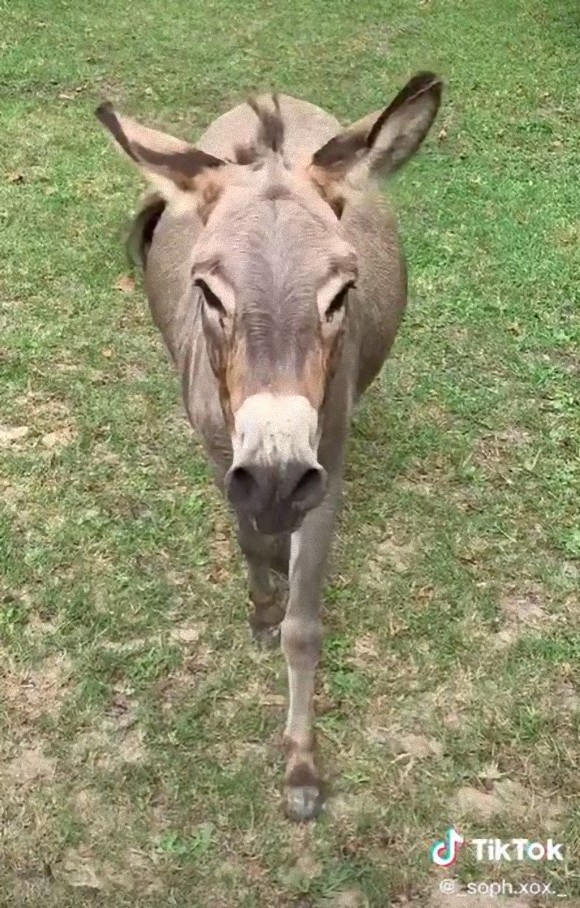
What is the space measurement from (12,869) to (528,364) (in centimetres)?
325

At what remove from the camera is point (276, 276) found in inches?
88.3

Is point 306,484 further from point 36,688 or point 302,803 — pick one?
point 36,688

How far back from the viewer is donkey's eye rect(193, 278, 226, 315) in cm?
229

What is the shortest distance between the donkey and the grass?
0.24 metres

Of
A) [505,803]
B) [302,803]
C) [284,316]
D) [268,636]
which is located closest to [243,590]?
[268,636]

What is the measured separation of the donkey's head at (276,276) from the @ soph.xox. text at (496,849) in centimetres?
135

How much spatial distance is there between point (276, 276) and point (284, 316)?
0.10 m

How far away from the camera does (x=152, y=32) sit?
9094mm

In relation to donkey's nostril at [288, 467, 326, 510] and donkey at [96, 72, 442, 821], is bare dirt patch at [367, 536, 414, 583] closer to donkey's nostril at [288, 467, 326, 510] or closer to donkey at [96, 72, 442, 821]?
donkey at [96, 72, 442, 821]

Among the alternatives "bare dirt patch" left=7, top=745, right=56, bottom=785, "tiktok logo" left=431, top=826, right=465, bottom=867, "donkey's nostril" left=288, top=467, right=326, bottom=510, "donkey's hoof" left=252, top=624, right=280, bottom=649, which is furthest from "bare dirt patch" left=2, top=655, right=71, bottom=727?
"donkey's nostril" left=288, top=467, right=326, bottom=510

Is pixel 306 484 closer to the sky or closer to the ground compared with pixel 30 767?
closer to the sky

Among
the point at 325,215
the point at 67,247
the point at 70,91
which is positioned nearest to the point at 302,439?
the point at 325,215

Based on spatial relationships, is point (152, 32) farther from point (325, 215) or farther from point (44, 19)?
point (325, 215)

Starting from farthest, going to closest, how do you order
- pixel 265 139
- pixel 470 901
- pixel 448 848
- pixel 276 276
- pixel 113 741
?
1. pixel 113 741
2. pixel 448 848
3. pixel 470 901
4. pixel 265 139
5. pixel 276 276
